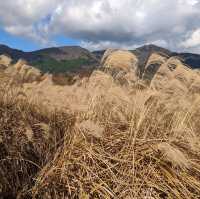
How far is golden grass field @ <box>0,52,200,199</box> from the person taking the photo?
3895mm

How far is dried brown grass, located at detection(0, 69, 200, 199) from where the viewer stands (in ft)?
12.8

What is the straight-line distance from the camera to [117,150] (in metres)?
4.21

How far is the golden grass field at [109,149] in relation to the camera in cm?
389

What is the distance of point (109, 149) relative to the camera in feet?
13.9

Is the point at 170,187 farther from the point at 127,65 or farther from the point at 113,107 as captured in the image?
the point at 127,65

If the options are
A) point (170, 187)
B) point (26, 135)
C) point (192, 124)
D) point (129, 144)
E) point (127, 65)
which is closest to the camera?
point (170, 187)

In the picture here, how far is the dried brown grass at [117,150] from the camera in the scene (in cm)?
389

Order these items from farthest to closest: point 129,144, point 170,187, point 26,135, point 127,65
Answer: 1. point 127,65
2. point 26,135
3. point 129,144
4. point 170,187

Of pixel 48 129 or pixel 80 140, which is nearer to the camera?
pixel 80 140

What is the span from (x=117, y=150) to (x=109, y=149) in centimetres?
7

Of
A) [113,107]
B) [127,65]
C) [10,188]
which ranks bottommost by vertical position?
[10,188]

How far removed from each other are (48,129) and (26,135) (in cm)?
26

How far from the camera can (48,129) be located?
4719 mm

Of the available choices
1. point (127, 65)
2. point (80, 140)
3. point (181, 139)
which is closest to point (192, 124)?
point (181, 139)
